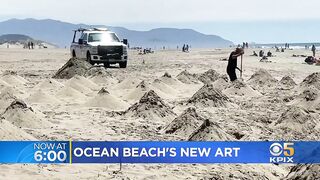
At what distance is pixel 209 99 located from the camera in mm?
14906

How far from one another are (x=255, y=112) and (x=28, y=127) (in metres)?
Answer: 6.15

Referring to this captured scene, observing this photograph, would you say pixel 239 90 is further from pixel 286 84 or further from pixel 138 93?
pixel 286 84

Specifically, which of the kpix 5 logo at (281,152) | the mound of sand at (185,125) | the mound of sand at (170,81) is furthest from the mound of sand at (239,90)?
the kpix 5 logo at (281,152)

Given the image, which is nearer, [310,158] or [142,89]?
[310,158]

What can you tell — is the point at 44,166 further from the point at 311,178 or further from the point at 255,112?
the point at 255,112

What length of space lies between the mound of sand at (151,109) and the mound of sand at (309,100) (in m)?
3.84

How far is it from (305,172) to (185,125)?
399 cm

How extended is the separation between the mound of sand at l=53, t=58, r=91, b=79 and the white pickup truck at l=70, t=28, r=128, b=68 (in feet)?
7.35

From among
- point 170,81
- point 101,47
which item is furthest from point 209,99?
point 101,47

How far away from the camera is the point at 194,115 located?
440 inches

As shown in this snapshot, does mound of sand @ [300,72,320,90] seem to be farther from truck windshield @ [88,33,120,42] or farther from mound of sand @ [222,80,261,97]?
truck windshield @ [88,33,120,42]

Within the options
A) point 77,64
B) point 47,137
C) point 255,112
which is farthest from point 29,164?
point 77,64

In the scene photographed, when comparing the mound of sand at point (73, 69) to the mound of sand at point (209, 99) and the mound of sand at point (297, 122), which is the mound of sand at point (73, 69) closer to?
the mound of sand at point (209, 99)

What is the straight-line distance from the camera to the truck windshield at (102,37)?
27.6 meters
